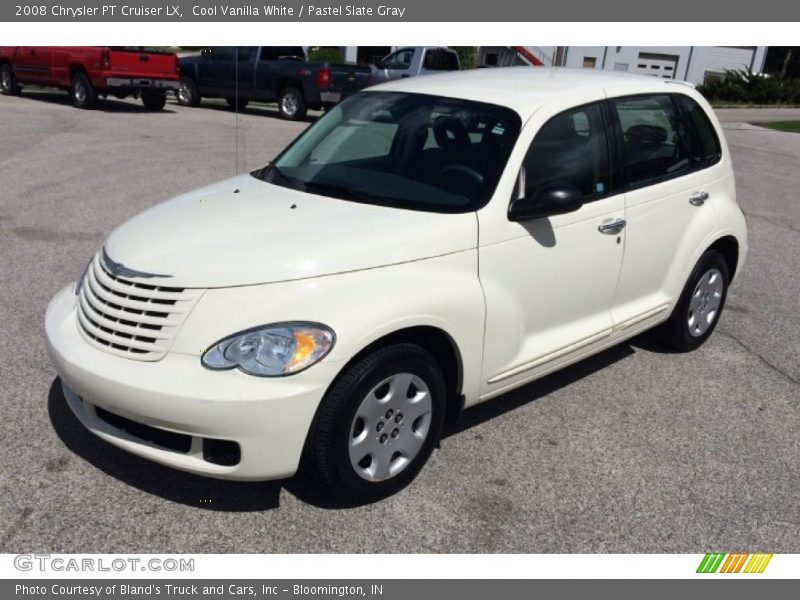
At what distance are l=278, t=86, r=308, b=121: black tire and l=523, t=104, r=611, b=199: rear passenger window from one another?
1524cm

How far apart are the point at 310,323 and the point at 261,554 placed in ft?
3.13

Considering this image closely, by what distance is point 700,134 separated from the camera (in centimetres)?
523

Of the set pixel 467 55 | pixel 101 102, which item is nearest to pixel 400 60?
pixel 101 102

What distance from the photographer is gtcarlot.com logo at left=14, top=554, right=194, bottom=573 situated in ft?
9.97

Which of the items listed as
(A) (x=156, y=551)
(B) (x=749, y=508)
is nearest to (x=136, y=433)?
(A) (x=156, y=551)

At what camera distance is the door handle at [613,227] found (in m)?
4.27

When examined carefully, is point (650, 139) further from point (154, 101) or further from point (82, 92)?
point (154, 101)

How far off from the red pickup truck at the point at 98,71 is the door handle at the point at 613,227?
15216mm

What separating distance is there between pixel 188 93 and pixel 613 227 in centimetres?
1883

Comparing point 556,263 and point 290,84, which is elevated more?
point 556,263

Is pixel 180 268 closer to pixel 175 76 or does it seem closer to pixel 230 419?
pixel 230 419

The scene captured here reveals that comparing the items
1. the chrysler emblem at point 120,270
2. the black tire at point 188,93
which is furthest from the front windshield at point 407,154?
the black tire at point 188,93

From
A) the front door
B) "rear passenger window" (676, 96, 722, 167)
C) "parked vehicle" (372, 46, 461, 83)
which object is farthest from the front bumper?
"parked vehicle" (372, 46, 461, 83)

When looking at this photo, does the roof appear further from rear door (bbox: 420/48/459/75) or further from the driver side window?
the driver side window
